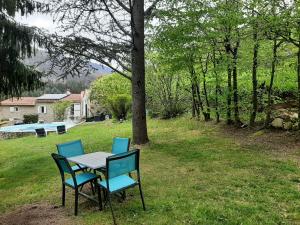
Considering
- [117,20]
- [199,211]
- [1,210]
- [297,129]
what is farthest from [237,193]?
[117,20]

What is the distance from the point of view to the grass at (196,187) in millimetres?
4246

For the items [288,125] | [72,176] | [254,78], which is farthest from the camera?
[254,78]

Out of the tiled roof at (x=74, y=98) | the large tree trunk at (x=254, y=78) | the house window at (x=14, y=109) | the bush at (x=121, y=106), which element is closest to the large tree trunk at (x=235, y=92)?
the large tree trunk at (x=254, y=78)

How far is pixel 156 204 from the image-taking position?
4.68 m

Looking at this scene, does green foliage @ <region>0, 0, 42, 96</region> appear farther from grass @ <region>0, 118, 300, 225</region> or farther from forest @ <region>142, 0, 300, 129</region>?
forest @ <region>142, 0, 300, 129</region>

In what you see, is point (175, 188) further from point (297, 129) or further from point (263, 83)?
point (263, 83)

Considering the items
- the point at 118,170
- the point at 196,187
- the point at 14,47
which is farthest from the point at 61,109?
the point at 118,170

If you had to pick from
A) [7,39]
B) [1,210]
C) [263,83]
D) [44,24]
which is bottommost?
[1,210]

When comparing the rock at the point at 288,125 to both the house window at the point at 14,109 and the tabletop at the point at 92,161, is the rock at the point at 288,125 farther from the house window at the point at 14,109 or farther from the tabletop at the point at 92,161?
the house window at the point at 14,109

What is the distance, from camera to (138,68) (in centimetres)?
938

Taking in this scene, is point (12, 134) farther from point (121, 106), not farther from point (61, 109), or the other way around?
point (61, 109)

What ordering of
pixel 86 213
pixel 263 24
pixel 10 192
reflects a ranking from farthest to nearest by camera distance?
pixel 263 24, pixel 10 192, pixel 86 213

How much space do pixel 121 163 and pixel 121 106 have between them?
1830cm

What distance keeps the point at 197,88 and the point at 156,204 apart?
31.3ft
